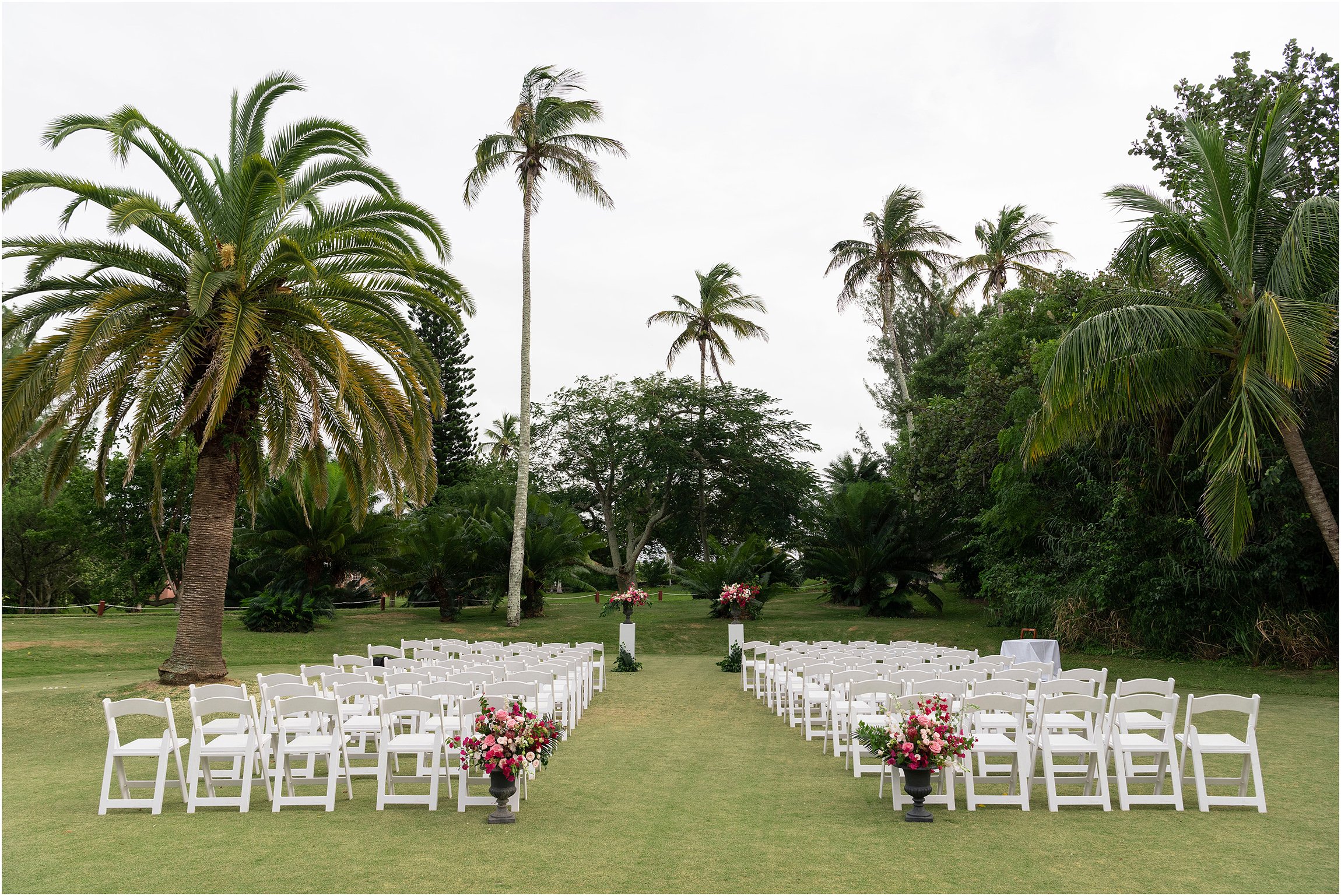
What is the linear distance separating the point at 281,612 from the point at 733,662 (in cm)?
1191

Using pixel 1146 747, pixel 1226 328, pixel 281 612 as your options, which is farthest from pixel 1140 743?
pixel 281 612

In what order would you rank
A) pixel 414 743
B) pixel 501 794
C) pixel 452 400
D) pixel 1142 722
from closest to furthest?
pixel 501 794 → pixel 414 743 → pixel 1142 722 → pixel 452 400

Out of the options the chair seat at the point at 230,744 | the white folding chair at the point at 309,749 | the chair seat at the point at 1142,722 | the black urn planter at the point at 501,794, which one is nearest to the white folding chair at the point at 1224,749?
the chair seat at the point at 1142,722

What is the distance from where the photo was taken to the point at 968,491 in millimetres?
25531

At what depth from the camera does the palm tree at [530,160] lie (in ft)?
83.8

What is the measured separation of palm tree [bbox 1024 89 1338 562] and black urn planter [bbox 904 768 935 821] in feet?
30.0

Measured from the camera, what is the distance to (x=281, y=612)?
23.2 m

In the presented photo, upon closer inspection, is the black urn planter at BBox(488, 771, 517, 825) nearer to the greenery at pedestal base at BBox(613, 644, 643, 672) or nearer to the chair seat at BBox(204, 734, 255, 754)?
the chair seat at BBox(204, 734, 255, 754)

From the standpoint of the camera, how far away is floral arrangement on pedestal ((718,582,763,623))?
68.5 feet

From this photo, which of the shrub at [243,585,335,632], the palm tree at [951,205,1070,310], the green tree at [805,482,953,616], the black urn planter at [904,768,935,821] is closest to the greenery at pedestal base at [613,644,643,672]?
the shrub at [243,585,335,632]

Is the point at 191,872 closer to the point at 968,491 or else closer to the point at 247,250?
the point at 247,250

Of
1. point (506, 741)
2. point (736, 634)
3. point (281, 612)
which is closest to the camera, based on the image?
point (506, 741)

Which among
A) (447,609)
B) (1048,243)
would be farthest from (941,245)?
(447,609)

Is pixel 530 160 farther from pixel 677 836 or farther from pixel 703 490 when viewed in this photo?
pixel 677 836
